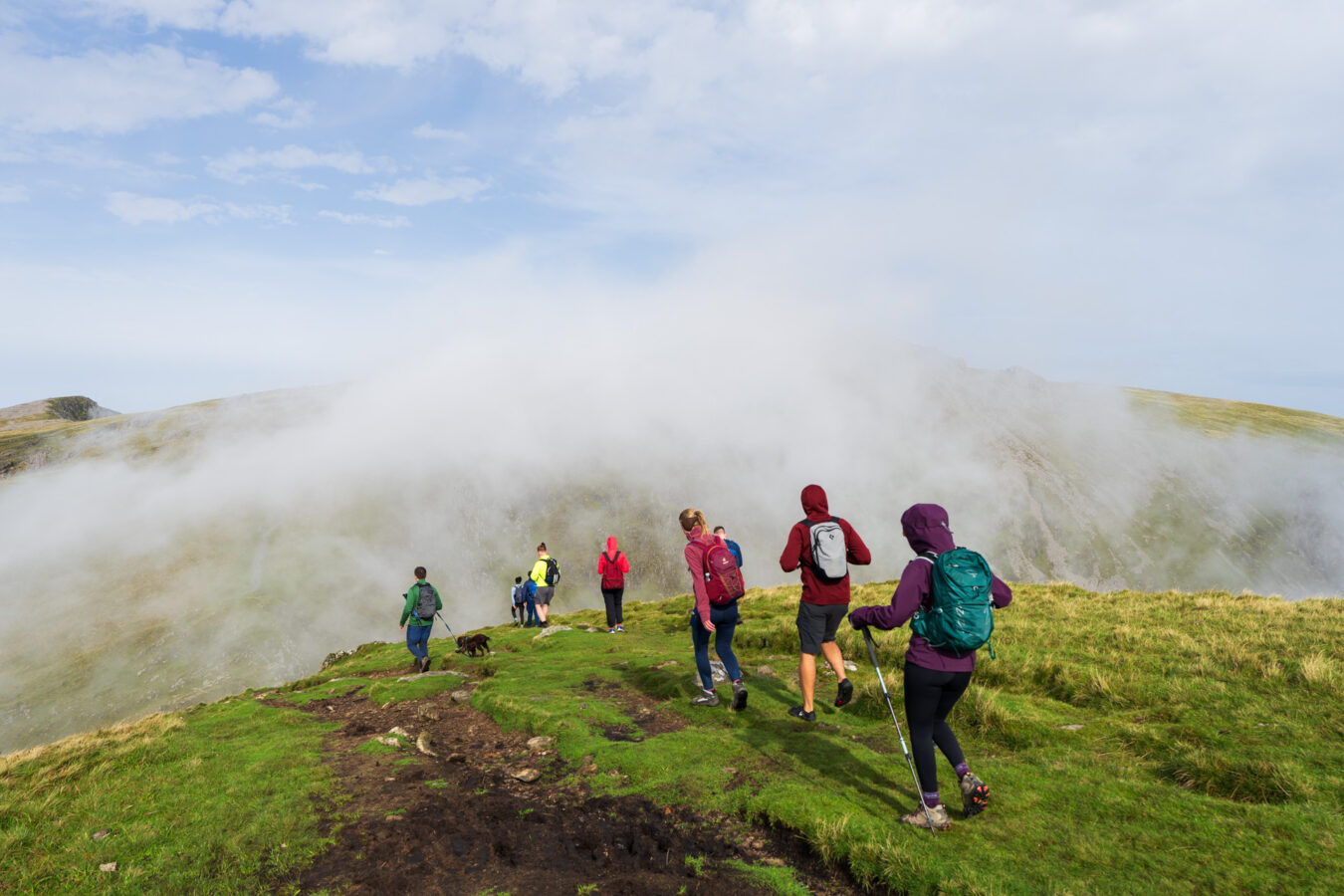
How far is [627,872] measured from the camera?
22.2 feet

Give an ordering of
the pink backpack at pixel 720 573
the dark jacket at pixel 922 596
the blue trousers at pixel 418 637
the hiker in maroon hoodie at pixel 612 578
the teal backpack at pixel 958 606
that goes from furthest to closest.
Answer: the hiker in maroon hoodie at pixel 612 578
the blue trousers at pixel 418 637
the pink backpack at pixel 720 573
the dark jacket at pixel 922 596
the teal backpack at pixel 958 606

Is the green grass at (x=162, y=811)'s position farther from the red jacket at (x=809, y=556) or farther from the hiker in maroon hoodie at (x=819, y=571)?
the red jacket at (x=809, y=556)

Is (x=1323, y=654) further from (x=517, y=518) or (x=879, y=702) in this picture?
(x=517, y=518)

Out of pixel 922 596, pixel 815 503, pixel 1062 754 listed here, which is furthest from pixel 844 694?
pixel 922 596

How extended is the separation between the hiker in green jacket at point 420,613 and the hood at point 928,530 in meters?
15.1

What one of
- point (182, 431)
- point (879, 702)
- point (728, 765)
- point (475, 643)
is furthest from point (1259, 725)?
point (182, 431)

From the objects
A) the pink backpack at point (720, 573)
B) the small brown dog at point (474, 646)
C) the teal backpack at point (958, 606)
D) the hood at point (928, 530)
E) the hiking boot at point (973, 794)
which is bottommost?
the small brown dog at point (474, 646)

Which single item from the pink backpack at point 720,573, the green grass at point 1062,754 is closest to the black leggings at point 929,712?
the green grass at point 1062,754

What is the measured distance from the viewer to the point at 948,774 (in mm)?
8422

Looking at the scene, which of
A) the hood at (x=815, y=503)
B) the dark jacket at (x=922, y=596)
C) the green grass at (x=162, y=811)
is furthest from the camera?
the hood at (x=815, y=503)

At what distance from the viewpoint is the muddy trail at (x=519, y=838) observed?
6609mm

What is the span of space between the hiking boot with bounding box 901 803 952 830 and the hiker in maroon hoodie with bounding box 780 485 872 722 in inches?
103

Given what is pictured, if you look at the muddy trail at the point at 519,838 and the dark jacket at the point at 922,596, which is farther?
the dark jacket at the point at 922,596

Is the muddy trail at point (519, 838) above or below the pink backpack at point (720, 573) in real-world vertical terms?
below
